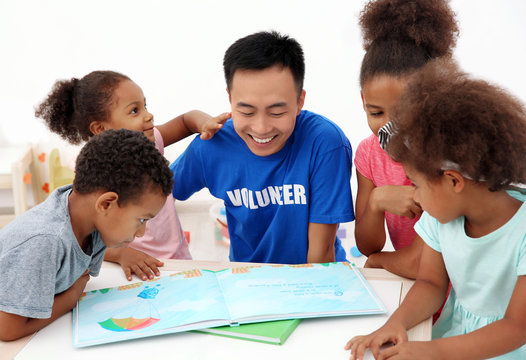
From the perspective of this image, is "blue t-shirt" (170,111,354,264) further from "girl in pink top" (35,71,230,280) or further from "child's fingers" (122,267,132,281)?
"child's fingers" (122,267,132,281)

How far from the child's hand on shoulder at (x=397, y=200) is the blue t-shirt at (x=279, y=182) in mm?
89

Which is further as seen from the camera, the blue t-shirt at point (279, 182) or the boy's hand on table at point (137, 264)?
the blue t-shirt at point (279, 182)

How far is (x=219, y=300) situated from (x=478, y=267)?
0.50 metres

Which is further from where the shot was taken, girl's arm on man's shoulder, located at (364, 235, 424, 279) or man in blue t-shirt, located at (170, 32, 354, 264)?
man in blue t-shirt, located at (170, 32, 354, 264)

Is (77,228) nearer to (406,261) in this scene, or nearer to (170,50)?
(406,261)

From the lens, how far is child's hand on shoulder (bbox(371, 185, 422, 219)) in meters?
1.19

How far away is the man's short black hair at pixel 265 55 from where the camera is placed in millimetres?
1238

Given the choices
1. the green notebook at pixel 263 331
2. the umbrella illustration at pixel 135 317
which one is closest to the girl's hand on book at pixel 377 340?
the green notebook at pixel 263 331

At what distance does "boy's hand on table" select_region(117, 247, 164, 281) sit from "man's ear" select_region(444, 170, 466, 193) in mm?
651

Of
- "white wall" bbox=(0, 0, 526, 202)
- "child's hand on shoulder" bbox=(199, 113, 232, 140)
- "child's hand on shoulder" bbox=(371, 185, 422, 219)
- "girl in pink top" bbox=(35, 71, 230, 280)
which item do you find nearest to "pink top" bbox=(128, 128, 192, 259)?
"girl in pink top" bbox=(35, 71, 230, 280)

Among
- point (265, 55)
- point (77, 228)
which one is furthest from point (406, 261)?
point (77, 228)

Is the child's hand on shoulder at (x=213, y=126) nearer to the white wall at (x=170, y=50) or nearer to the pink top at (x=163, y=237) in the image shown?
the pink top at (x=163, y=237)

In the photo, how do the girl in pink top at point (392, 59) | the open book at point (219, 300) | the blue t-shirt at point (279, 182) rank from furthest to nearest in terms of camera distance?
the blue t-shirt at point (279, 182) → the girl in pink top at point (392, 59) → the open book at point (219, 300)

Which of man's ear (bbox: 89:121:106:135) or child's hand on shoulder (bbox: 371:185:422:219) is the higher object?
man's ear (bbox: 89:121:106:135)
